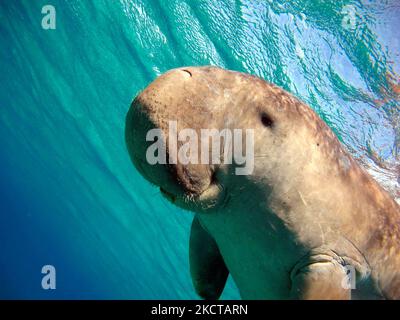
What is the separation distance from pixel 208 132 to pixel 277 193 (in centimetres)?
81

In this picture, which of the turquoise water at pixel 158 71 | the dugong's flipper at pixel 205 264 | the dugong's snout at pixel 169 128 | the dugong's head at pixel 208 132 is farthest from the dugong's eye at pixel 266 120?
the dugong's flipper at pixel 205 264

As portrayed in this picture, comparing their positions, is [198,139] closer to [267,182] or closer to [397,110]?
[267,182]

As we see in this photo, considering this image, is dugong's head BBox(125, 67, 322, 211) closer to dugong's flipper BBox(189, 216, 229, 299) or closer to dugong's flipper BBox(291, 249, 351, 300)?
dugong's flipper BBox(291, 249, 351, 300)

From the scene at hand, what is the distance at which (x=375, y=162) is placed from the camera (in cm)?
891

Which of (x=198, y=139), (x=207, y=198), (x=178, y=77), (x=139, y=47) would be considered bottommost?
(x=207, y=198)

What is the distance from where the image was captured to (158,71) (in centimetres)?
1338

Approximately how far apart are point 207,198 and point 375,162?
26.7ft

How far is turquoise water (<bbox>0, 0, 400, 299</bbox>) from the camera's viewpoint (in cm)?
786

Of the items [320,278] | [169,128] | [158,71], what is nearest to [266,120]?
[169,128]

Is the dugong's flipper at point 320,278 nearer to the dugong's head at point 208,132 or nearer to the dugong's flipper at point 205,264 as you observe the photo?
the dugong's head at point 208,132

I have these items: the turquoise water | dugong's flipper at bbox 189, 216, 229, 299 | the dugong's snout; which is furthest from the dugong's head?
dugong's flipper at bbox 189, 216, 229, 299

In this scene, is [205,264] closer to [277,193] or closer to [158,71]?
[277,193]

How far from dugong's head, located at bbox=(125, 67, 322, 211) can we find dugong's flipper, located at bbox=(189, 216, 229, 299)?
138 centimetres
